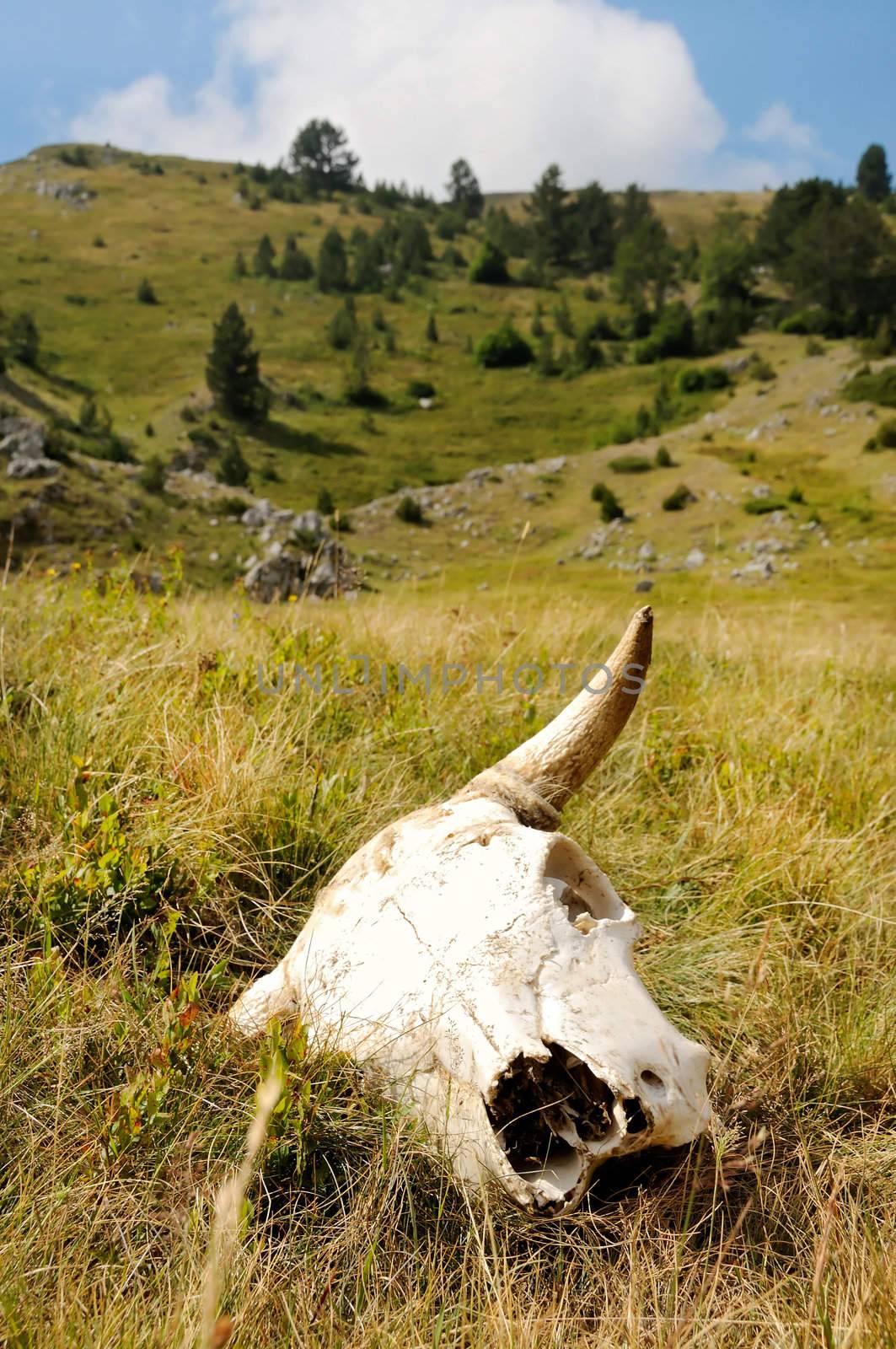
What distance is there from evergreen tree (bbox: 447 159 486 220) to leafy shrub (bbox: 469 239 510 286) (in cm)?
4842

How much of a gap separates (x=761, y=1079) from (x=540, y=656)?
3465 millimetres

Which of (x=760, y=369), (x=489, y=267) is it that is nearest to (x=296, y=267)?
(x=489, y=267)

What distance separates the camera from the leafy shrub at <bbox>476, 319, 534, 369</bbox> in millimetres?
77625

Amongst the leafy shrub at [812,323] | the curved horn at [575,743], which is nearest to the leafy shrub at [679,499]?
the curved horn at [575,743]

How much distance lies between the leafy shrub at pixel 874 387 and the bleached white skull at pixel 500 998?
42.5 meters

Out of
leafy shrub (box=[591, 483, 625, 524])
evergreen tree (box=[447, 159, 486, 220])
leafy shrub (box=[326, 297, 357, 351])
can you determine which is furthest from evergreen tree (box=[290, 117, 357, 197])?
leafy shrub (box=[591, 483, 625, 524])

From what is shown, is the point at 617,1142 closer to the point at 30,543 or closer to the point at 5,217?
the point at 30,543

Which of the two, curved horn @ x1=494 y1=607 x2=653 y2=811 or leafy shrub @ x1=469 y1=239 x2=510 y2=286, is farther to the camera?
leafy shrub @ x1=469 y1=239 x2=510 y2=286

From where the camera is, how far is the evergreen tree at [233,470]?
49781mm

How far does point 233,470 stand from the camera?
165ft

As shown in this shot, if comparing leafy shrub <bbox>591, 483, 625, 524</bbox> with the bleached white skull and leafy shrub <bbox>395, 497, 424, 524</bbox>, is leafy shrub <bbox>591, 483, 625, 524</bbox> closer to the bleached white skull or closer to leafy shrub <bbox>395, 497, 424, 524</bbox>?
leafy shrub <bbox>395, 497, 424, 524</bbox>

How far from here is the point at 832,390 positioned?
45.5 meters

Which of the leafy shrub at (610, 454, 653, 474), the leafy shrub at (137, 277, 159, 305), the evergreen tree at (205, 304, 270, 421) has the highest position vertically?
the leafy shrub at (137, 277, 159, 305)

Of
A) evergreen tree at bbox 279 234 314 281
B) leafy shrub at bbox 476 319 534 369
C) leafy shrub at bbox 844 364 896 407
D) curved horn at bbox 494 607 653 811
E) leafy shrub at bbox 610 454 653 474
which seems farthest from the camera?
evergreen tree at bbox 279 234 314 281
